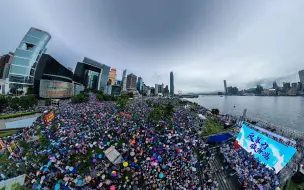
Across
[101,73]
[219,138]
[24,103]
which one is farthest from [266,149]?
[101,73]

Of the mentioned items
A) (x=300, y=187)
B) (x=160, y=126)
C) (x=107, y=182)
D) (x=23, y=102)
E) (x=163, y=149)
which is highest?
(x=23, y=102)

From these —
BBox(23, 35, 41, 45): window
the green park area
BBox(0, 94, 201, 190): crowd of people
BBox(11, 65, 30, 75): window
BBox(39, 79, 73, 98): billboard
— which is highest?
BBox(23, 35, 41, 45): window

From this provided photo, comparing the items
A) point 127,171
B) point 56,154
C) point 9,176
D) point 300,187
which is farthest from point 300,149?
point 9,176

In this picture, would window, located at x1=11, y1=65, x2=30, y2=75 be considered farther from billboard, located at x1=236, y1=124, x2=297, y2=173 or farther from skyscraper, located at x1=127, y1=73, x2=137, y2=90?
skyscraper, located at x1=127, y1=73, x2=137, y2=90

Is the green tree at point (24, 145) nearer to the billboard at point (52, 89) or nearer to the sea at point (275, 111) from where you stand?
the billboard at point (52, 89)

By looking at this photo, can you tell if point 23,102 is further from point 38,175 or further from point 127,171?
point 127,171

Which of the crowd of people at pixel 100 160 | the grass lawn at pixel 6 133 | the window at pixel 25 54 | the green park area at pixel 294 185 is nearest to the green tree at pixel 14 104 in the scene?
the grass lawn at pixel 6 133

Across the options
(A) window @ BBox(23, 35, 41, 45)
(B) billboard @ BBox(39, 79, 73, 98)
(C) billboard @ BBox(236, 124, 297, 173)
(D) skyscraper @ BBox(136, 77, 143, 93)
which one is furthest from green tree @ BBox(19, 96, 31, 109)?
(D) skyscraper @ BBox(136, 77, 143, 93)

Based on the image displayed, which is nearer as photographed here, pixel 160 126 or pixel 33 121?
pixel 160 126
